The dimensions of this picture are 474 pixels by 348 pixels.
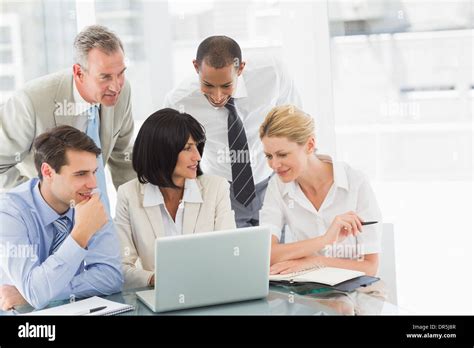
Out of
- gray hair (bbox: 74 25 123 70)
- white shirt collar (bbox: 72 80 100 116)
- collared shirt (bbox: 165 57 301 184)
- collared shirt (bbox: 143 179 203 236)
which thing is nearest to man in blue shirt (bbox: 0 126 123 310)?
white shirt collar (bbox: 72 80 100 116)

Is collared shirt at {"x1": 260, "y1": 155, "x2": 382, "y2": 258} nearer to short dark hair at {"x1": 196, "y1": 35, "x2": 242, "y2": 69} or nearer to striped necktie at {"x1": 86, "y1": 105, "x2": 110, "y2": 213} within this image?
short dark hair at {"x1": 196, "y1": 35, "x2": 242, "y2": 69}

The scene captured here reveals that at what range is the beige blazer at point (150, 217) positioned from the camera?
9.59 ft

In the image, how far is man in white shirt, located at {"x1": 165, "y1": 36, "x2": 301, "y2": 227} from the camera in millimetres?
3006

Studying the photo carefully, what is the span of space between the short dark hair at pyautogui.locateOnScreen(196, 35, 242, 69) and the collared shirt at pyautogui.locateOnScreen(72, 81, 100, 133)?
55 cm

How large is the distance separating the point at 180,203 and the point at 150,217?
142 millimetres

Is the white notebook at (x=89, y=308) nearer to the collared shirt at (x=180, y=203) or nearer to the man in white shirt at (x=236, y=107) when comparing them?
the collared shirt at (x=180, y=203)

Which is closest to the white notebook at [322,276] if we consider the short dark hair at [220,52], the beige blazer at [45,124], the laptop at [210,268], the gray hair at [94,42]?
the laptop at [210,268]

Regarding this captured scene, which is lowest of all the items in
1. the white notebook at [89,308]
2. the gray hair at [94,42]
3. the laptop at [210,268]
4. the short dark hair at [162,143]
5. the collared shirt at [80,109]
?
Answer: the white notebook at [89,308]

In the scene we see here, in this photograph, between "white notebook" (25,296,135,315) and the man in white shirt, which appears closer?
"white notebook" (25,296,135,315)

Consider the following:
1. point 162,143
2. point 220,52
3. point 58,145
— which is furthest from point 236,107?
point 58,145

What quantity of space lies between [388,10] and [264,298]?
1.37 metres

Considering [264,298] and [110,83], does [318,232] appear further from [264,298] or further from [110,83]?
[110,83]
